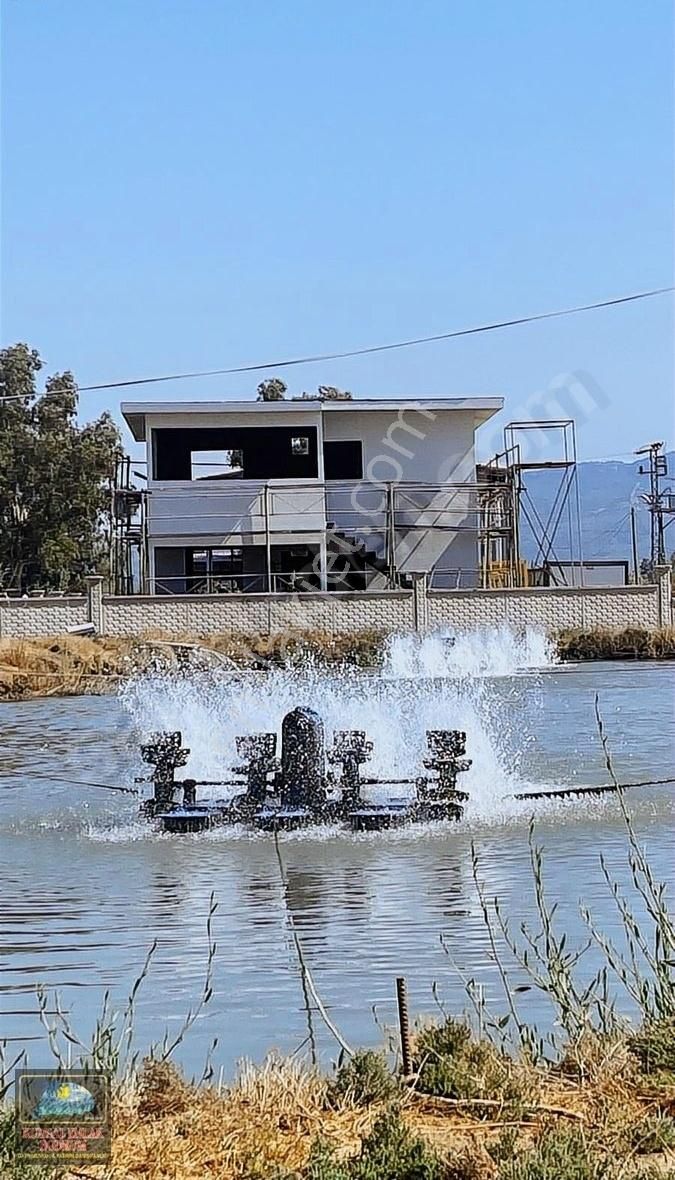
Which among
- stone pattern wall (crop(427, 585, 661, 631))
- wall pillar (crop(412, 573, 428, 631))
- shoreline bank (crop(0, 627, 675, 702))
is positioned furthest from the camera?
stone pattern wall (crop(427, 585, 661, 631))

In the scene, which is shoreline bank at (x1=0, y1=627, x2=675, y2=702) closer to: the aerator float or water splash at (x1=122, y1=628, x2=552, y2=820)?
water splash at (x1=122, y1=628, x2=552, y2=820)

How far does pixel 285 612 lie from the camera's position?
4488 centimetres

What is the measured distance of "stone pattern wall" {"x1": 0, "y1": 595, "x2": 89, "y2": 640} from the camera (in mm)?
43969

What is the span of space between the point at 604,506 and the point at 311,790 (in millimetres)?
107908

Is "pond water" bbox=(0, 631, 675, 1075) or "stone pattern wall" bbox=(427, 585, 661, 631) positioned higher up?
"stone pattern wall" bbox=(427, 585, 661, 631)

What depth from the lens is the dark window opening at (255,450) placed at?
4903cm

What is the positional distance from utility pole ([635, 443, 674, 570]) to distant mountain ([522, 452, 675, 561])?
992 millimetres

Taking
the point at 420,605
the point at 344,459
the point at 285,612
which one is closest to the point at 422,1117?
the point at 285,612

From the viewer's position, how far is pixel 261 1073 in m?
5.95

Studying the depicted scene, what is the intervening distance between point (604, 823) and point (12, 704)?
23.5 m

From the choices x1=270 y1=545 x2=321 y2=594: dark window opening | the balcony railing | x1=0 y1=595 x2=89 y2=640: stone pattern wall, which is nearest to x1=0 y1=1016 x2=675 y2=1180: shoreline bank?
x1=0 y1=595 x2=89 y2=640: stone pattern wall

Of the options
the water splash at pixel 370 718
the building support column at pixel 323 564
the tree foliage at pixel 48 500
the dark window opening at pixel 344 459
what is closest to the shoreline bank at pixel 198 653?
the building support column at pixel 323 564

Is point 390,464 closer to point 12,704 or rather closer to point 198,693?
point 12,704

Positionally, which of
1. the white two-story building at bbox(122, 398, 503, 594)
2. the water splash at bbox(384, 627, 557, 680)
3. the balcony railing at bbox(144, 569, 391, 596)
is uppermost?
the white two-story building at bbox(122, 398, 503, 594)
